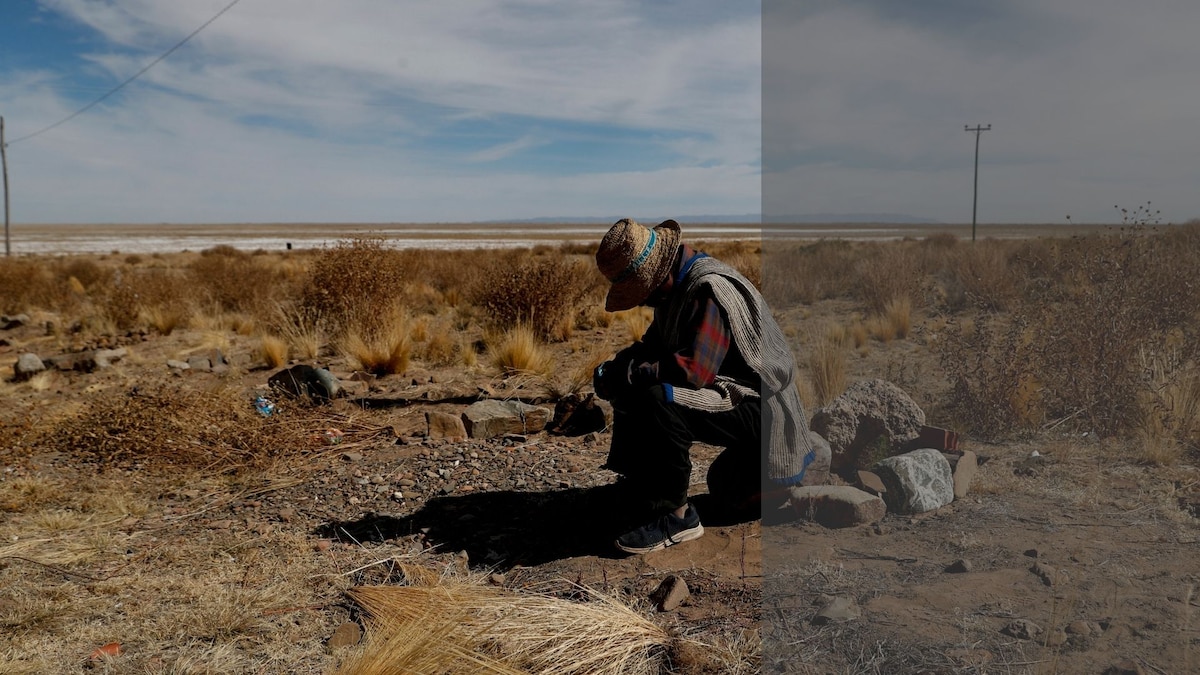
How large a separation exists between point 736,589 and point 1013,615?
1118 millimetres

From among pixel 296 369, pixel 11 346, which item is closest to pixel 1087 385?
pixel 296 369

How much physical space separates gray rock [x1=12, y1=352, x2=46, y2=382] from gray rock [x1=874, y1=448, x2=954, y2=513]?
846 cm

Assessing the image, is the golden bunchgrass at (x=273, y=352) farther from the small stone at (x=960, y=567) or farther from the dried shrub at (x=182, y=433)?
the small stone at (x=960, y=567)

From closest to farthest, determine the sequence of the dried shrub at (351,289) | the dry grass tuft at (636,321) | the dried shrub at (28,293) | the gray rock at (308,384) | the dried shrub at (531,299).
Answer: the gray rock at (308,384) → the dried shrub at (351,289) → the dried shrub at (531,299) → the dry grass tuft at (636,321) → the dried shrub at (28,293)

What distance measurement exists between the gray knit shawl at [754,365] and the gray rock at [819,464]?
0.58m

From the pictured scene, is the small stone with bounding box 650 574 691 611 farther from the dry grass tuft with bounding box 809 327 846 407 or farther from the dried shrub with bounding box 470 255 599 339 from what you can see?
the dried shrub with bounding box 470 255 599 339

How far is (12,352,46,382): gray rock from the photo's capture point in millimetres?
8523

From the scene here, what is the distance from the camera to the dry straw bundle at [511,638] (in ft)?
8.94

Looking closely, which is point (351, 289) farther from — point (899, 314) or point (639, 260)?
point (639, 260)

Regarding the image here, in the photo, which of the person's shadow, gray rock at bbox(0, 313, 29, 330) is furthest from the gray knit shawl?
gray rock at bbox(0, 313, 29, 330)

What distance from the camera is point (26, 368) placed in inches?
336

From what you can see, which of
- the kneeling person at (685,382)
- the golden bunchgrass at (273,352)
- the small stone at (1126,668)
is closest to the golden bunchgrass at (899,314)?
the kneeling person at (685,382)

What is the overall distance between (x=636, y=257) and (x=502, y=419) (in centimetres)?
253

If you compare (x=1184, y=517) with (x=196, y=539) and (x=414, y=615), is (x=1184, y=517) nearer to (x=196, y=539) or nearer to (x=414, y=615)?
(x=414, y=615)
